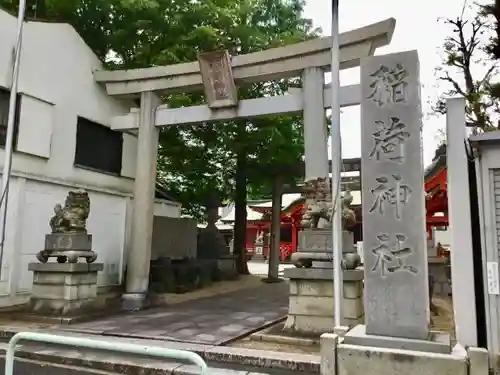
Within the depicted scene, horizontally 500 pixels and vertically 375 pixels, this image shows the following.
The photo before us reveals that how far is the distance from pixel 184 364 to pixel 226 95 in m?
6.74

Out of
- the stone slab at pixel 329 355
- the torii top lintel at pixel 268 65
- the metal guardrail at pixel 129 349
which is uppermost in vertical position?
the torii top lintel at pixel 268 65

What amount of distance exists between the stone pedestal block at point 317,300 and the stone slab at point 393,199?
225 cm

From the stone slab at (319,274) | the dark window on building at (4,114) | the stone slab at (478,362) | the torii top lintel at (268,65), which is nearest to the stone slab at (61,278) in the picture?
the dark window on building at (4,114)

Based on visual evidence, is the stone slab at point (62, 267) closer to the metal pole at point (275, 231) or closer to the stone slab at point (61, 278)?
the stone slab at point (61, 278)

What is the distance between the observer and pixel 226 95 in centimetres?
1099

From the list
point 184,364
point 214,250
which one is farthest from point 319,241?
point 214,250

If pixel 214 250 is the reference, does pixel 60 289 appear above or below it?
below

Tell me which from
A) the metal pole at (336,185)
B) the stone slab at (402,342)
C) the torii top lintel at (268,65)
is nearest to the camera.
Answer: the stone slab at (402,342)

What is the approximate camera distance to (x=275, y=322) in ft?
30.0

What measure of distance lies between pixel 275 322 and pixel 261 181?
10236mm

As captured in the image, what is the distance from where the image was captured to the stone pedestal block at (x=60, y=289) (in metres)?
9.16

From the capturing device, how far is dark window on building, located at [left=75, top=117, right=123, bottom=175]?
12.6 metres

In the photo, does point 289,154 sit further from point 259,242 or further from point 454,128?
point 259,242

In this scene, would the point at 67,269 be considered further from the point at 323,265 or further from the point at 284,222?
the point at 284,222
